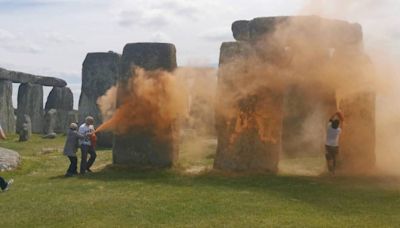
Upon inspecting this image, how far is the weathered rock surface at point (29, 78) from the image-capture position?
37938 mm

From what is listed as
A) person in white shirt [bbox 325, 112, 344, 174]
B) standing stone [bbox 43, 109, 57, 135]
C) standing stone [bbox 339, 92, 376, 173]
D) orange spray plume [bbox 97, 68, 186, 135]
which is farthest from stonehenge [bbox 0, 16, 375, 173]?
standing stone [bbox 43, 109, 57, 135]

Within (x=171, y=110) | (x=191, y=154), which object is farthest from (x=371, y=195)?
(x=191, y=154)

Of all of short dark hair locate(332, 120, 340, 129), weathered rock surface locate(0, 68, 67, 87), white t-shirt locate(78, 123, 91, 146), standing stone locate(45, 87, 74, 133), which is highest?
weathered rock surface locate(0, 68, 67, 87)

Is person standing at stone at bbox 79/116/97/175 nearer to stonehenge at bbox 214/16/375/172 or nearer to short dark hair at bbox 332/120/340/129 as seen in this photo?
stonehenge at bbox 214/16/375/172

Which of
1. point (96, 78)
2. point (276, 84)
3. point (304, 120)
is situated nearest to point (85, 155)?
point (276, 84)

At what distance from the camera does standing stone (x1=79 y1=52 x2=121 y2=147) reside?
103ft

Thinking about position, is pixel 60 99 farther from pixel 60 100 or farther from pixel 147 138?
pixel 147 138

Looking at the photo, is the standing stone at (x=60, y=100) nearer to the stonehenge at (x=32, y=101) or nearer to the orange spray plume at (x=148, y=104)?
the stonehenge at (x=32, y=101)

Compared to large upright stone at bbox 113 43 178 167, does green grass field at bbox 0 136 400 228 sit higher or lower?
lower

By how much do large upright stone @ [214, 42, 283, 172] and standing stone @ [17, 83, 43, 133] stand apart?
2593 centimetres

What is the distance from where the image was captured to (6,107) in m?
37.2

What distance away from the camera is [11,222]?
1112 centimetres

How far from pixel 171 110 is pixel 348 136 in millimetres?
5339

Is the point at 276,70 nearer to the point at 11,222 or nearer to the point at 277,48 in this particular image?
the point at 277,48
